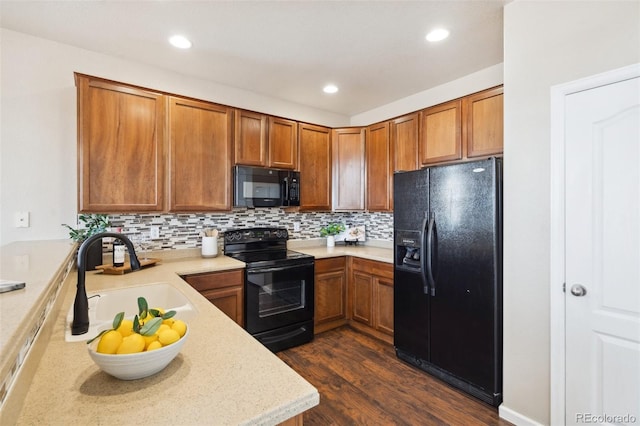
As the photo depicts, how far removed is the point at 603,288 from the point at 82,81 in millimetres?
3540

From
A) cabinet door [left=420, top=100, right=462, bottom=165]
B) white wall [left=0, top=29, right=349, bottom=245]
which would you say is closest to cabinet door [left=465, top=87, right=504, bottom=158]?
cabinet door [left=420, top=100, right=462, bottom=165]

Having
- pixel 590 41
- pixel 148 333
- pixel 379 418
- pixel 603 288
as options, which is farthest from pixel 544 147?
pixel 148 333

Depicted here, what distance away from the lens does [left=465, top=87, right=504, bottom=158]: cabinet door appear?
7.79 feet

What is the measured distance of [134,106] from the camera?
93.7 inches

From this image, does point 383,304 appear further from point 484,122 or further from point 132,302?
point 132,302

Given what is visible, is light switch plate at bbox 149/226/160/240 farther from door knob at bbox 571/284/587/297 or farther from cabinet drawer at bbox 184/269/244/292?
door knob at bbox 571/284/587/297

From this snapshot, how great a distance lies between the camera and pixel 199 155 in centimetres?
267

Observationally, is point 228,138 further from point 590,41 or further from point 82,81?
point 590,41

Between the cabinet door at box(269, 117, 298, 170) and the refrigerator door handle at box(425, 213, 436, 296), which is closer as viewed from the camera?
the refrigerator door handle at box(425, 213, 436, 296)

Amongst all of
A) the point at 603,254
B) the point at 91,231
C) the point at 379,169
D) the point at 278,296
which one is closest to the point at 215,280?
the point at 278,296

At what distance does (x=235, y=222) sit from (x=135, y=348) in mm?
2503

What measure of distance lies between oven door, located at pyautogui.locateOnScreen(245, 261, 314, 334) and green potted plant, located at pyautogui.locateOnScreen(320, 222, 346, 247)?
765 millimetres

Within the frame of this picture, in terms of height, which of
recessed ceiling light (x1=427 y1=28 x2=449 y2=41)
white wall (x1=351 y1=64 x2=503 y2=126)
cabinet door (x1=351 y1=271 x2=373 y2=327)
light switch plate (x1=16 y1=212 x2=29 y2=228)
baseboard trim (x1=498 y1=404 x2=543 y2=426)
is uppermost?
recessed ceiling light (x1=427 y1=28 x2=449 y2=41)

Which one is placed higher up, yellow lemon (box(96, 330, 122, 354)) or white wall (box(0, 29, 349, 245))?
white wall (box(0, 29, 349, 245))
